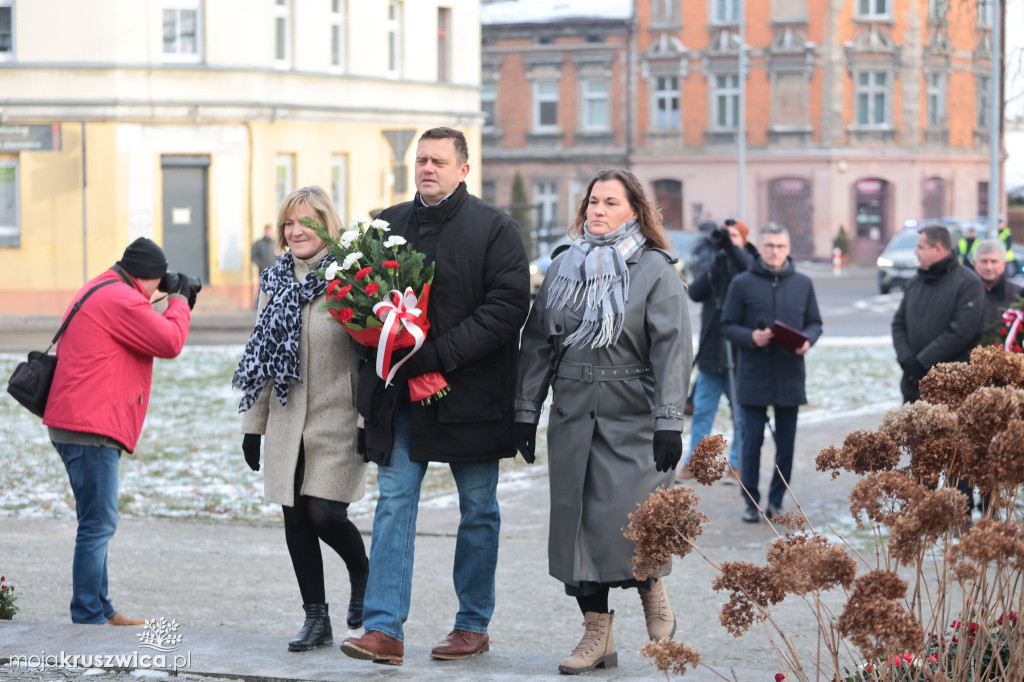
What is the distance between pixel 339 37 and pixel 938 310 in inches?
1022

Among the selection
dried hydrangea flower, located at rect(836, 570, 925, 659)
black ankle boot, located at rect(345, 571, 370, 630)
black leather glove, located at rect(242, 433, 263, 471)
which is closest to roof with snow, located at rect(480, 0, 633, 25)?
black ankle boot, located at rect(345, 571, 370, 630)

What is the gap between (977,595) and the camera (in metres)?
4.16

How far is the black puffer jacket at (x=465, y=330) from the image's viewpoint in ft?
18.5

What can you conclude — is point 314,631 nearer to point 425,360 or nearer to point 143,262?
point 425,360

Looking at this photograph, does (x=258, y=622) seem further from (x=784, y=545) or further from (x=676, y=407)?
(x=784, y=545)

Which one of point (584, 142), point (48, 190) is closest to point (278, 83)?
point (48, 190)

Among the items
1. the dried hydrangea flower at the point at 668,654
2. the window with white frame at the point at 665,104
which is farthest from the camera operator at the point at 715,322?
the window with white frame at the point at 665,104

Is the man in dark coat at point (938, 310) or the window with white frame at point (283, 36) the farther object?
the window with white frame at point (283, 36)

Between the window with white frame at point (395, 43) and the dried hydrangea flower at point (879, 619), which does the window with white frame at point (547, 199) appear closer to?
the window with white frame at point (395, 43)

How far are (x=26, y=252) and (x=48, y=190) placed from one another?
1.33m

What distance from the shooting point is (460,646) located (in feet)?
18.8

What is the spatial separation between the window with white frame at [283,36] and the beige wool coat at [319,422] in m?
26.7

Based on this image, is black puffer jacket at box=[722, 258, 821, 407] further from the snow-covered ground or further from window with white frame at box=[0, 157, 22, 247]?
window with white frame at box=[0, 157, 22, 247]

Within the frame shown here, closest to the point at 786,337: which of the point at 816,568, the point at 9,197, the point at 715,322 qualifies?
the point at 715,322
